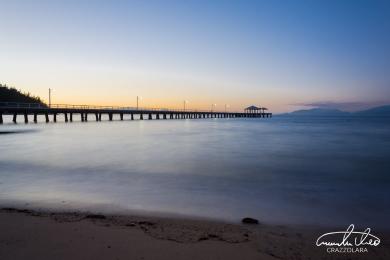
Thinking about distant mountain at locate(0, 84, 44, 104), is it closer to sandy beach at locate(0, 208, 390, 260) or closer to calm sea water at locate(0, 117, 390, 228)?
calm sea water at locate(0, 117, 390, 228)

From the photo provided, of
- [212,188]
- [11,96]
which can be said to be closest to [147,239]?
[212,188]

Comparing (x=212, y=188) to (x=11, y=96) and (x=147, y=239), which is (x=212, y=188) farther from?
(x=11, y=96)

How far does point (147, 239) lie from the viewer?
14.3ft

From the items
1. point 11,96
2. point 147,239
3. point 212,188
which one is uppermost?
point 11,96

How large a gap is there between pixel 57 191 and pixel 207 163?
730 centimetres

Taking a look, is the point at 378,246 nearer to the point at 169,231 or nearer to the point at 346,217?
the point at 346,217

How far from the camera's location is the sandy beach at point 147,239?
3.88 m

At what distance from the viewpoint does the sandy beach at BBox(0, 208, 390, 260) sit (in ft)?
12.7

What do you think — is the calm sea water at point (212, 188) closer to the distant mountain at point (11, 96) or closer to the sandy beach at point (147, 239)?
the sandy beach at point (147, 239)

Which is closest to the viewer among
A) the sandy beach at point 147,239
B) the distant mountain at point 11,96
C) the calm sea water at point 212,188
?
the sandy beach at point 147,239

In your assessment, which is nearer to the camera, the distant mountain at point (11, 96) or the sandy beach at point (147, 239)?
the sandy beach at point (147, 239)

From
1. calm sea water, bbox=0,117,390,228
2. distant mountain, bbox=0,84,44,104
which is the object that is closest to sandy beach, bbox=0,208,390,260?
calm sea water, bbox=0,117,390,228

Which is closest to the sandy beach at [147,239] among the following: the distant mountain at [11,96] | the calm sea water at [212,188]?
the calm sea water at [212,188]

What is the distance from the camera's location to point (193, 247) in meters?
4.11
